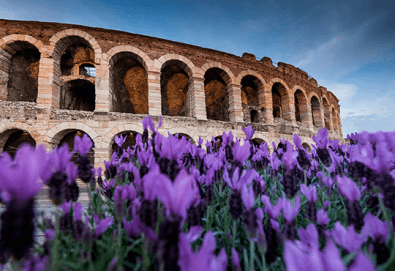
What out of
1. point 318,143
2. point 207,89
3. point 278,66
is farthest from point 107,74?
point 278,66

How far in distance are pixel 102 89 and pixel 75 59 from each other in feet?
17.7

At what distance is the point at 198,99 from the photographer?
384 inches

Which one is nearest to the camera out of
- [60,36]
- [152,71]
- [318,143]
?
[318,143]

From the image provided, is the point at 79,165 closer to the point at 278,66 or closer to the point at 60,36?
the point at 60,36

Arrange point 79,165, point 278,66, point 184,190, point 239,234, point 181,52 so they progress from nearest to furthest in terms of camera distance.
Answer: point 184,190
point 79,165
point 239,234
point 181,52
point 278,66

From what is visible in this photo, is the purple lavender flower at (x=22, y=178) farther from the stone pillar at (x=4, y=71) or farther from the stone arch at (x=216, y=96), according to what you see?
the stone arch at (x=216, y=96)

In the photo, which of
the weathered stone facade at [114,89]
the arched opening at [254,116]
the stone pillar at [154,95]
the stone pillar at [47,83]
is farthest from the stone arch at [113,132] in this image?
the arched opening at [254,116]

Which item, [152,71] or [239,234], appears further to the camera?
[152,71]

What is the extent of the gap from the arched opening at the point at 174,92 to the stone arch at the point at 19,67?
7.33 metres

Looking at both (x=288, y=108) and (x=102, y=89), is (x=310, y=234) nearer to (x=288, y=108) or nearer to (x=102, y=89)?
(x=102, y=89)

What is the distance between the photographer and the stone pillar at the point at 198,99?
378 inches

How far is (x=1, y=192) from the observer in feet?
1.47

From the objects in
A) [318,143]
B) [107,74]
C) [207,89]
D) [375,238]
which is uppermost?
[207,89]

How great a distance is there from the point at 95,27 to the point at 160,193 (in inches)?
430
